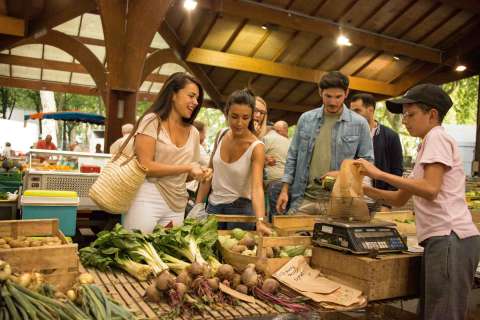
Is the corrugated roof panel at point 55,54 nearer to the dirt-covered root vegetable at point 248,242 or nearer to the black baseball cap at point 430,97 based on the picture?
the dirt-covered root vegetable at point 248,242

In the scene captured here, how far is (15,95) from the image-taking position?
87.0 feet

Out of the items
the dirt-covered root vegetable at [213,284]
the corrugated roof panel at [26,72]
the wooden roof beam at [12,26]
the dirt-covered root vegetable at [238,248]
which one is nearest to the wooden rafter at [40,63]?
the corrugated roof panel at [26,72]

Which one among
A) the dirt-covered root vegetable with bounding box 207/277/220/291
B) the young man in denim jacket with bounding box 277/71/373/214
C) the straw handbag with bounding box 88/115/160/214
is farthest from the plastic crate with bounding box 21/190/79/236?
the dirt-covered root vegetable with bounding box 207/277/220/291

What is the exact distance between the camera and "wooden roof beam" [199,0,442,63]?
9047mm

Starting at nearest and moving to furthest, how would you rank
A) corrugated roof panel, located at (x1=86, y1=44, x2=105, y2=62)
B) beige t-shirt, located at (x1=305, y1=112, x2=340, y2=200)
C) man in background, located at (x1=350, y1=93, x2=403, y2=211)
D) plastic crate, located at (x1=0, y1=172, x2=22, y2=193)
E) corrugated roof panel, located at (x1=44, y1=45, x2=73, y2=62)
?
beige t-shirt, located at (x1=305, y1=112, x2=340, y2=200), man in background, located at (x1=350, y1=93, x2=403, y2=211), plastic crate, located at (x1=0, y1=172, x2=22, y2=193), corrugated roof panel, located at (x1=86, y1=44, x2=105, y2=62), corrugated roof panel, located at (x1=44, y1=45, x2=73, y2=62)

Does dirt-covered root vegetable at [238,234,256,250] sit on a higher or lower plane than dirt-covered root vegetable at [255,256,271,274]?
higher

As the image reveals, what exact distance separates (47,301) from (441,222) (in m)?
1.63

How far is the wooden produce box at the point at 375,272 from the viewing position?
1.99 meters

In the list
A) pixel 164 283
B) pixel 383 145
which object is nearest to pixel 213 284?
pixel 164 283

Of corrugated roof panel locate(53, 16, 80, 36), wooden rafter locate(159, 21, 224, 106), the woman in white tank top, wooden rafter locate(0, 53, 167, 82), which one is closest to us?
the woman in white tank top

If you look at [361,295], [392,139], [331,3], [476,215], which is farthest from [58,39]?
[361,295]

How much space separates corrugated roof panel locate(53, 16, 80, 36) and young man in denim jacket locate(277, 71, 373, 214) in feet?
33.8

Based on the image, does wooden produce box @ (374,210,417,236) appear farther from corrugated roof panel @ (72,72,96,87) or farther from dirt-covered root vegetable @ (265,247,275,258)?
corrugated roof panel @ (72,72,96,87)

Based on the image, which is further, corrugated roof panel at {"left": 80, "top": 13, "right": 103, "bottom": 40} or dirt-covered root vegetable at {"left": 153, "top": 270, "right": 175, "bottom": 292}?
A: corrugated roof panel at {"left": 80, "top": 13, "right": 103, "bottom": 40}
